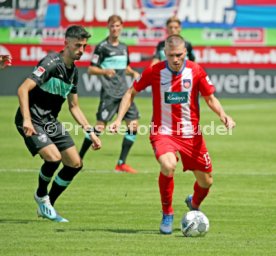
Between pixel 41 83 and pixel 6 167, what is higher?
pixel 41 83

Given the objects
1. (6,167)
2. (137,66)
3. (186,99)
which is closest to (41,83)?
(186,99)

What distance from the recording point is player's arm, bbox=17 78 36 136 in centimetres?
1034

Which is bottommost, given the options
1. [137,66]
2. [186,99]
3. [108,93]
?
[137,66]

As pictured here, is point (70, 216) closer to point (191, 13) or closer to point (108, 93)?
point (108, 93)

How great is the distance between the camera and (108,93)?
17.0m

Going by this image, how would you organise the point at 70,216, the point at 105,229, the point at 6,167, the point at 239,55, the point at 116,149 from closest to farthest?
1. the point at 105,229
2. the point at 70,216
3. the point at 6,167
4. the point at 116,149
5. the point at 239,55

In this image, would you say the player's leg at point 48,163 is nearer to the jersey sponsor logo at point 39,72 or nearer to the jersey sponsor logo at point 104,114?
the jersey sponsor logo at point 39,72

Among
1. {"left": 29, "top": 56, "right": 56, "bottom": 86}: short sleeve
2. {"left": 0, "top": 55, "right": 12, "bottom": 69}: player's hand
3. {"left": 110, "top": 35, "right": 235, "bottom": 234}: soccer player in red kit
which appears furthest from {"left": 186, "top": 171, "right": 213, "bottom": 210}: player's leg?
{"left": 0, "top": 55, "right": 12, "bottom": 69}: player's hand

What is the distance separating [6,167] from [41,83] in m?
5.83

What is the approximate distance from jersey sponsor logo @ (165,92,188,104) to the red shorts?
1.25 ft

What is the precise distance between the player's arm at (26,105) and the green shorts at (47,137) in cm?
46

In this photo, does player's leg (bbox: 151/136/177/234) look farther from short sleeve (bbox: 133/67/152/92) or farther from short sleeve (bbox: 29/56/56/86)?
short sleeve (bbox: 29/56/56/86)

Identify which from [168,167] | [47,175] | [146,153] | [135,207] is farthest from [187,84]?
[146,153]

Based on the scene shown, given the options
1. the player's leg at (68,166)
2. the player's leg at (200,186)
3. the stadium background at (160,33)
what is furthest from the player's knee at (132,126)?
the stadium background at (160,33)
